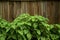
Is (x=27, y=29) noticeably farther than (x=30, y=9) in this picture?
No

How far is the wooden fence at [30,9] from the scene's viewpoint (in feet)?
19.9

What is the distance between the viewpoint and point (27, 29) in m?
5.18

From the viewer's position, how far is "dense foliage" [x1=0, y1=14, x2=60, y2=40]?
5.09 metres

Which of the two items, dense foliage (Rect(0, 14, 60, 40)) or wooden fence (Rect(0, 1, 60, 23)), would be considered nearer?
dense foliage (Rect(0, 14, 60, 40))

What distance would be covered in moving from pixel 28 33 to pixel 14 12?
1224 mm

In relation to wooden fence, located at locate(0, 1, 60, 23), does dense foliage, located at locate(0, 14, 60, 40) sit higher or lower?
lower

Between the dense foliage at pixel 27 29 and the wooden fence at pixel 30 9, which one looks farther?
the wooden fence at pixel 30 9

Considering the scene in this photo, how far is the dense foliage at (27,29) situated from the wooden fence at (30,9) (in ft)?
2.24

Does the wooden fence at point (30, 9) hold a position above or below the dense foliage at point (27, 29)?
above

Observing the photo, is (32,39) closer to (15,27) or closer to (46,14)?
(15,27)

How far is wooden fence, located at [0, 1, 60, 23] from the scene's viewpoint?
607cm

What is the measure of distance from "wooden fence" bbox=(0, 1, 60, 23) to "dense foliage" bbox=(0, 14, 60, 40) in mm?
684

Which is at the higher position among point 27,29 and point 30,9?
point 30,9

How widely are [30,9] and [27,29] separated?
109 cm
